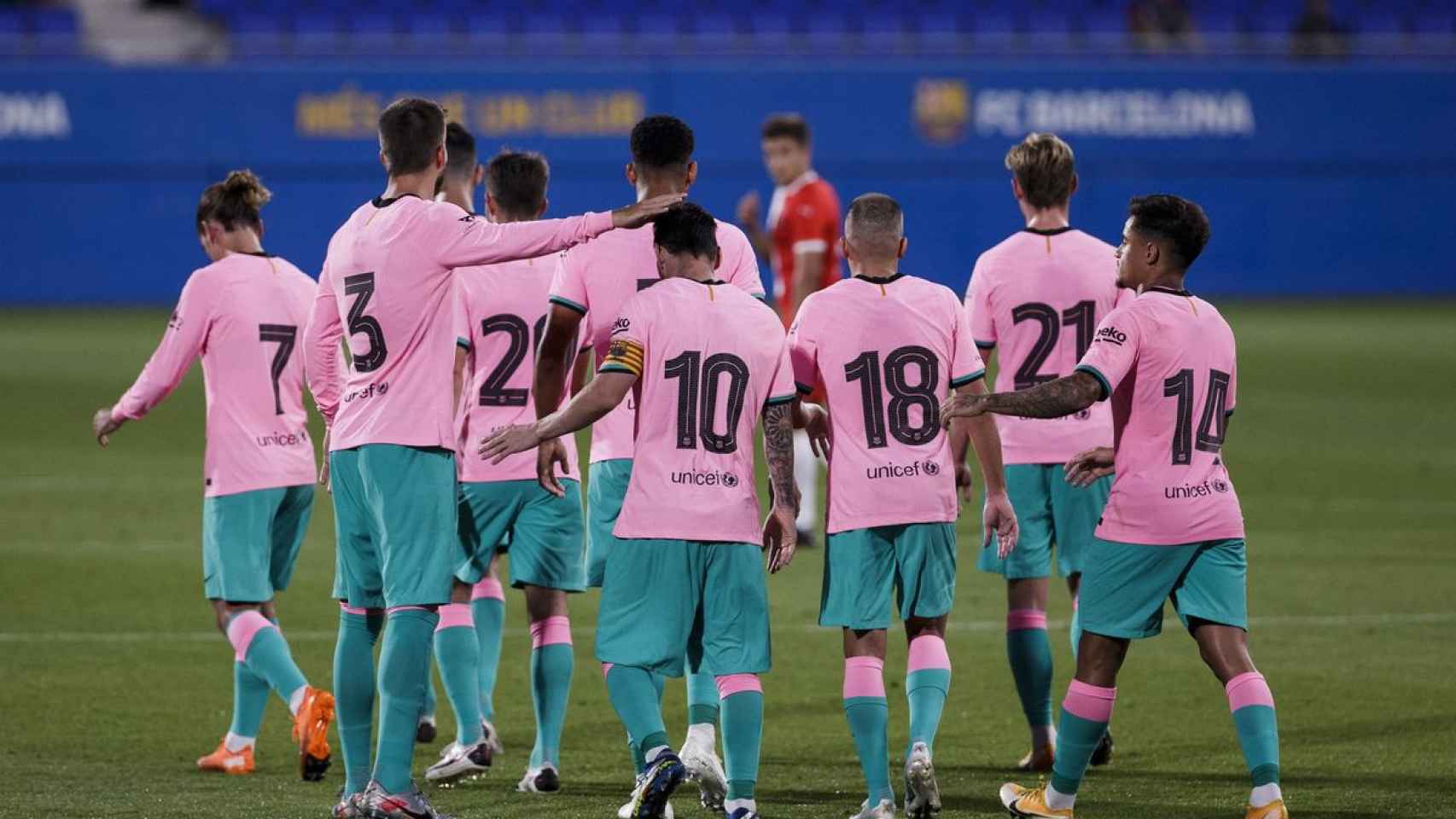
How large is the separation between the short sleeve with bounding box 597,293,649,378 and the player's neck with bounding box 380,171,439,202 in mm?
764

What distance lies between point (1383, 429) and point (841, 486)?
1244 centimetres

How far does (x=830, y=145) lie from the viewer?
29984mm

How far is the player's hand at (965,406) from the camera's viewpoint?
6074 millimetres

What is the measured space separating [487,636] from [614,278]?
1.68 meters

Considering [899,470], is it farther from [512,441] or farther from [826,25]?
[826,25]

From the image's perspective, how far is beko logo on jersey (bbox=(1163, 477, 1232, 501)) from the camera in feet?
20.2

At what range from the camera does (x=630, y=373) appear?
20.0ft

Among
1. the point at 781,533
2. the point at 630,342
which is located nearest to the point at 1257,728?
the point at 781,533

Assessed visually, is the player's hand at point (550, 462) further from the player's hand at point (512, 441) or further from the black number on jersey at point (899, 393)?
the black number on jersey at point (899, 393)

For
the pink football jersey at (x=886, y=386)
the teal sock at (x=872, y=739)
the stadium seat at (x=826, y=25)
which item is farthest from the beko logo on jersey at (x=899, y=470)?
the stadium seat at (x=826, y=25)

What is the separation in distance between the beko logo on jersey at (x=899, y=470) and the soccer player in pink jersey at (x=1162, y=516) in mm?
377

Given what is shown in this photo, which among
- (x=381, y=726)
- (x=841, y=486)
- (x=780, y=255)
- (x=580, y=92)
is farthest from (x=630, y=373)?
(x=580, y=92)

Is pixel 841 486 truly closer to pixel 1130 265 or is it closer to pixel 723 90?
pixel 1130 265

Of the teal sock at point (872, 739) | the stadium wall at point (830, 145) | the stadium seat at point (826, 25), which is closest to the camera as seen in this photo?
the teal sock at point (872, 739)
